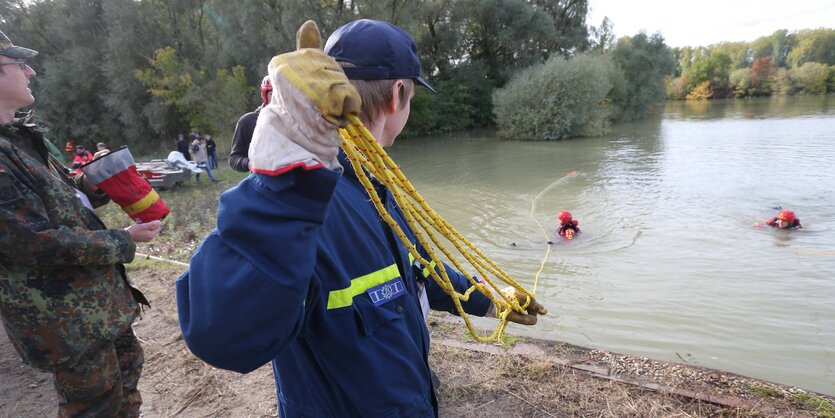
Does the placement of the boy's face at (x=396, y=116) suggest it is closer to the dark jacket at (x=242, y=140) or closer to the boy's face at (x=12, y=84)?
the boy's face at (x=12, y=84)

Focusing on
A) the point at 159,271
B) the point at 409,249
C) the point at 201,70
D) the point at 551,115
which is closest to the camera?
the point at 409,249

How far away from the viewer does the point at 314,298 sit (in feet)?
3.66

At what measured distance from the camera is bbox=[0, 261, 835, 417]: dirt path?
2.92 meters

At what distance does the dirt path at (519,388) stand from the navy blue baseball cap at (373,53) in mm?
2489

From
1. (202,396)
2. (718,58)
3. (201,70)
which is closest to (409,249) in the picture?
(202,396)

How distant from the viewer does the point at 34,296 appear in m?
1.97

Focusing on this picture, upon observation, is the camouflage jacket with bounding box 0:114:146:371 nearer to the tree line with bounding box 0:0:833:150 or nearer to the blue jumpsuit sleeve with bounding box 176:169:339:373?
the blue jumpsuit sleeve with bounding box 176:169:339:373

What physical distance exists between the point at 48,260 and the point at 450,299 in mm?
→ 1822

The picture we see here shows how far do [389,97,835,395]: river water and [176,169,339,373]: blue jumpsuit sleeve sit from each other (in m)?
3.99

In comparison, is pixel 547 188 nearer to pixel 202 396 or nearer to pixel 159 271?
pixel 159 271

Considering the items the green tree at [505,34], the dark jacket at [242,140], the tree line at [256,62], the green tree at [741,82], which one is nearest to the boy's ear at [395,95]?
the dark jacket at [242,140]

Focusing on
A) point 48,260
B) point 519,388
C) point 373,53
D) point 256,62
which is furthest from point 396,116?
point 256,62

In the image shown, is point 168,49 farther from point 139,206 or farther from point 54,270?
point 54,270

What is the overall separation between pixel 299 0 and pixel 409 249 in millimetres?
22783
